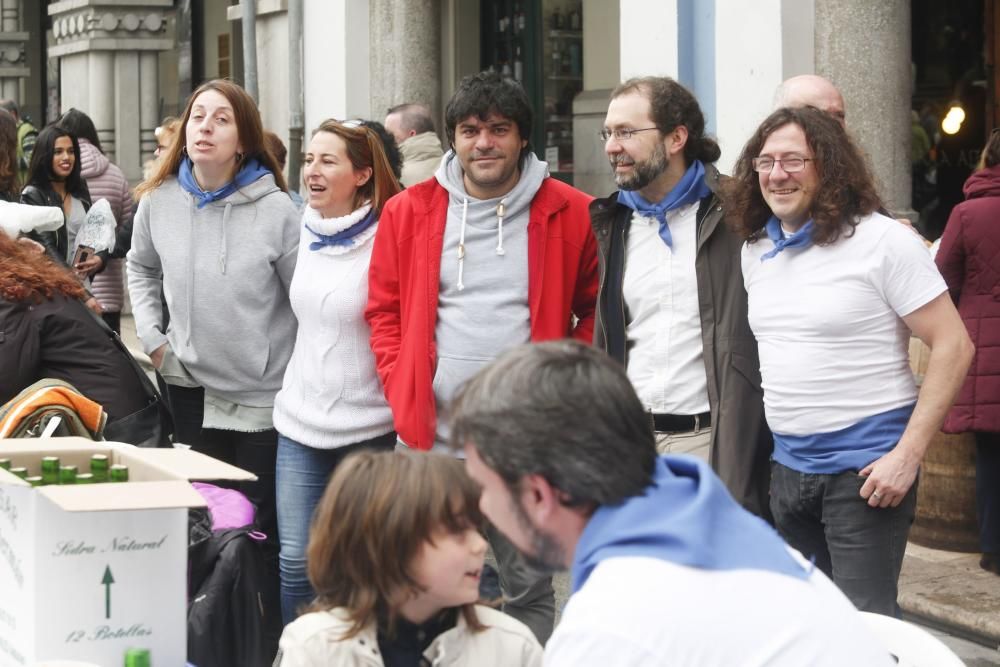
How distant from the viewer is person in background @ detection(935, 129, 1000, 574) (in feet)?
19.0

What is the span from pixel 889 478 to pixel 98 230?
231 inches

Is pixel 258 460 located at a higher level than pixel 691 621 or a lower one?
lower

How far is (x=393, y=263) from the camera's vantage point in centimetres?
456

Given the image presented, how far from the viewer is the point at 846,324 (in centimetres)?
381

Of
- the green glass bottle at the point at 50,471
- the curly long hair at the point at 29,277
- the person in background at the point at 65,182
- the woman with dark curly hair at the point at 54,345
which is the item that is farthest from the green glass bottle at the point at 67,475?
the person in background at the point at 65,182

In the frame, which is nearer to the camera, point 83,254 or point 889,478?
point 889,478

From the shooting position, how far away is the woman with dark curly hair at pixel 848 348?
3787 millimetres

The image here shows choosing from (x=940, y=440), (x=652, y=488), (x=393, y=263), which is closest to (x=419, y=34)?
(x=940, y=440)

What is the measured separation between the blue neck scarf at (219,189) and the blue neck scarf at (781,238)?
5.98 ft

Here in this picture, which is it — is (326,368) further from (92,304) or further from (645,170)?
(92,304)

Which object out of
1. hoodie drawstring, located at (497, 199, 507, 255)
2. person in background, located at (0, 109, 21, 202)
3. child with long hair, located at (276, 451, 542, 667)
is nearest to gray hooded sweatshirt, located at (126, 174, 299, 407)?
hoodie drawstring, located at (497, 199, 507, 255)

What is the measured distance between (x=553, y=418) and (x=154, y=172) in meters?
3.52

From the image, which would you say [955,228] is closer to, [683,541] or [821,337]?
[821,337]

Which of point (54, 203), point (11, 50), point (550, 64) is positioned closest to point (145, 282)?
point (54, 203)
